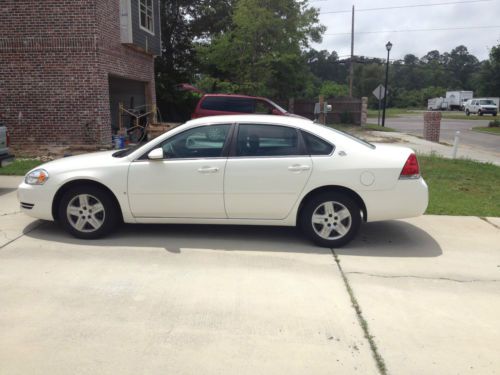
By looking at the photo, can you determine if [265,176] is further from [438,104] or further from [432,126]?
[438,104]

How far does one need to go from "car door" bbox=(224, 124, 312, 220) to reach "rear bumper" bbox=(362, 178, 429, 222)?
0.80 m

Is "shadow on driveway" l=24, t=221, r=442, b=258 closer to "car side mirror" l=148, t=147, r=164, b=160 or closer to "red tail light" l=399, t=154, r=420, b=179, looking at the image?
"red tail light" l=399, t=154, r=420, b=179

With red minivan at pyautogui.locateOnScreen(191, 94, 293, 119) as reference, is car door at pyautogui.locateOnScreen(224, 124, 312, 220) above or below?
below

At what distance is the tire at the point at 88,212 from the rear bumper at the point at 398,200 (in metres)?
2.94

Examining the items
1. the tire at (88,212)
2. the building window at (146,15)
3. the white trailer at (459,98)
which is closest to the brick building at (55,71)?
the building window at (146,15)

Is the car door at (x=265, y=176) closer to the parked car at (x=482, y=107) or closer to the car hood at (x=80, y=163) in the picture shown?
the car hood at (x=80, y=163)

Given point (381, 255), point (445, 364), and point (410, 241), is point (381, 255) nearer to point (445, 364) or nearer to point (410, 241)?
point (410, 241)

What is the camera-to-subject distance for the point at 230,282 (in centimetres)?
454

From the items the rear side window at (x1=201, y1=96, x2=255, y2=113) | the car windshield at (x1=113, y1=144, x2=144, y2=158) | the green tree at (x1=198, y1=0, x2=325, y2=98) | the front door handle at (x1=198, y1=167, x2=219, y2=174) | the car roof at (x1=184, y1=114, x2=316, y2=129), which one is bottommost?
the front door handle at (x1=198, y1=167, x2=219, y2=174)

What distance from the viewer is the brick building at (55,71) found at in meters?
13.1

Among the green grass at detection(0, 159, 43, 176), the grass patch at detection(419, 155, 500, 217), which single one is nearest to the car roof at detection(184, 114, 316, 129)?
the grass patch at detection(419, 155, 500, 217)

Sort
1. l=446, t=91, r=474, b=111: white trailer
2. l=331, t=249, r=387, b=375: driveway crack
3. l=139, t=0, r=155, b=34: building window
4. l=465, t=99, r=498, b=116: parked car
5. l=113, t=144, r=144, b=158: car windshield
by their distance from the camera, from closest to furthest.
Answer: l=331, t=249, r=387, b=375: driveway crack
l=113, t=144, r=144, b=158: car windshield
l=139, t=0, r=155, b=34: building window
l=465, t=99, r=498, b=116: parked car
l=446, t=91, r=474, b=111: white trailer

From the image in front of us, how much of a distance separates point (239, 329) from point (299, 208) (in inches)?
84.8

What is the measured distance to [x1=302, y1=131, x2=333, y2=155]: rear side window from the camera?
5.55 m
